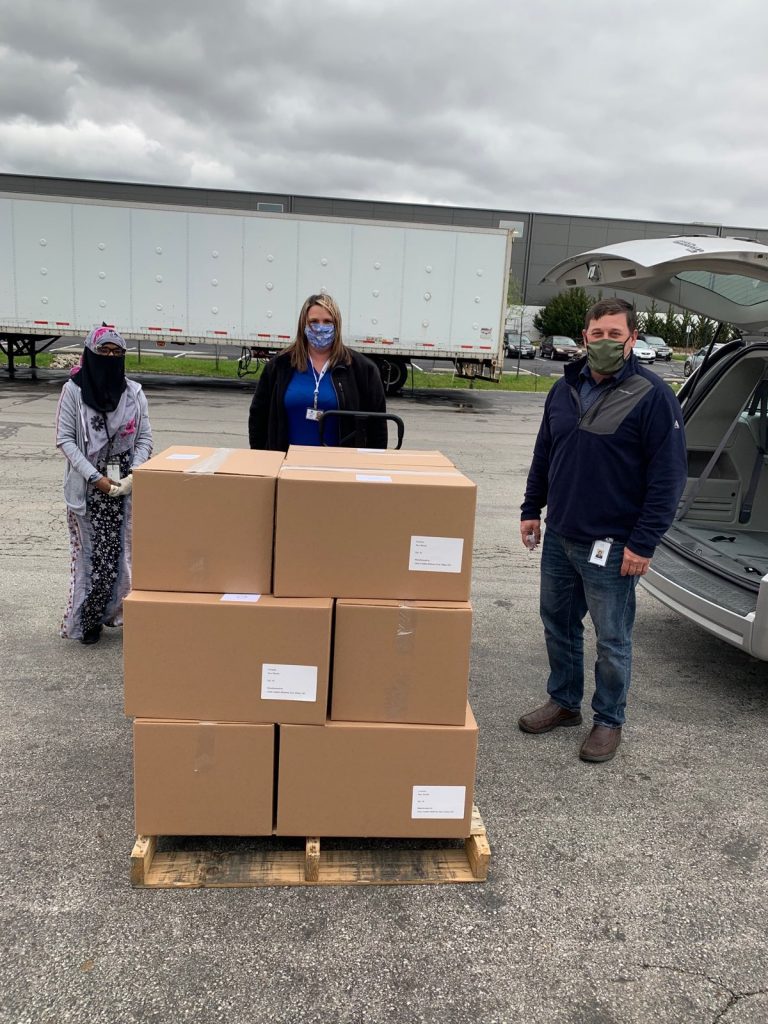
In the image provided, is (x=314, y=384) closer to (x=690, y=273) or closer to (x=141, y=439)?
(x=141, y=439)

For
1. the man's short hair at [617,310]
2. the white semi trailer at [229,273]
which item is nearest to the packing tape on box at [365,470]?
the man's short hair at [617,310]

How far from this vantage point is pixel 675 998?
205cm

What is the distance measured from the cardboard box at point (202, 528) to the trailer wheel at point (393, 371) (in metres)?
15.2

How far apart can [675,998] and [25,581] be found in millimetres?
4451

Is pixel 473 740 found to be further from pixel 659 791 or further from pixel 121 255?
pixel 121 255

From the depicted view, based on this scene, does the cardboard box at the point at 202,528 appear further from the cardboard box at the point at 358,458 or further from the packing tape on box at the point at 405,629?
the packing tape on box at the point at 405,629

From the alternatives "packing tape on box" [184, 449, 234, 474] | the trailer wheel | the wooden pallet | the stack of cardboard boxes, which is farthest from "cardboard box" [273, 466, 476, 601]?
the trailer wheel

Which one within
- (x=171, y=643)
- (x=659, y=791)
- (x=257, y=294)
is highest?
(x=257, y=294)

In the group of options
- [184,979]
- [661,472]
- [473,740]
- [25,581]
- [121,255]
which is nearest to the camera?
[184,979]

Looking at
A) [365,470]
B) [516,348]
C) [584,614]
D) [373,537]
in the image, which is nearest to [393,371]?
[584,614]

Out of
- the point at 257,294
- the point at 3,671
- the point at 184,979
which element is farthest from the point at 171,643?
the point at 257,294

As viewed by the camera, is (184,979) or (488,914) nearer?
(184,979)

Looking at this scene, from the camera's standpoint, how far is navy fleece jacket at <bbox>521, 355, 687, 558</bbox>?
2.96m

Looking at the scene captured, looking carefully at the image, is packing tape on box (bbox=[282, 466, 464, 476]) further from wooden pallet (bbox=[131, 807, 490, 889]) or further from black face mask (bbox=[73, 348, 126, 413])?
black face mask (bbox=[73, 348, 126, 413])
